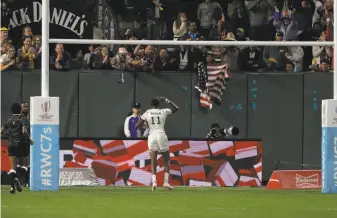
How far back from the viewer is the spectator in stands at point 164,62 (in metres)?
29.8

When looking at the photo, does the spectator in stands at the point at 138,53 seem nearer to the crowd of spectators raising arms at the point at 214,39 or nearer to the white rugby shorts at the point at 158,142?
the crowd of spectators raising arms at the point at 214,39

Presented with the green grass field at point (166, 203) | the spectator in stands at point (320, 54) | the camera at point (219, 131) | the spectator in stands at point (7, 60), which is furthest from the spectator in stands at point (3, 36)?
the spectator in stands at point (320, 54)

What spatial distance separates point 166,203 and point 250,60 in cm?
942

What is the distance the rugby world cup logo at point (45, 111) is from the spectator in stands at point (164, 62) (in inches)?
234

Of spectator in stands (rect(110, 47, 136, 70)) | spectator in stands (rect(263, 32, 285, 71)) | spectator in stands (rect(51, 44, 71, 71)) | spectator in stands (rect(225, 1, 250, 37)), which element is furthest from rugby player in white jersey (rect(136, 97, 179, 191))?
spectator in stands (rect(225, 1, 250, 37))

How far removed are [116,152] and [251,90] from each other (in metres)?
3.99

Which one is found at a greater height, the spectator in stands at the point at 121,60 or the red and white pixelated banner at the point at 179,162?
the spectator in stands at the point at 121,60

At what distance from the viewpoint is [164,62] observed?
97.9ft

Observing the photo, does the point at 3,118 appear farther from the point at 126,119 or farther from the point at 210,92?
the point at 210,92

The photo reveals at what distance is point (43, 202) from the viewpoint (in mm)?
21469

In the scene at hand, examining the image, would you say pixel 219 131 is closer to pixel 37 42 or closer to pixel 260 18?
pixel 260 18

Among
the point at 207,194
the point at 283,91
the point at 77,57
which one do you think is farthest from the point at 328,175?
the point at 77,57

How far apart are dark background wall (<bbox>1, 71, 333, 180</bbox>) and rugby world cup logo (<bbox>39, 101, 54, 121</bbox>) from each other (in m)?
5.20

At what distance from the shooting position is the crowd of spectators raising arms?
29.5m
